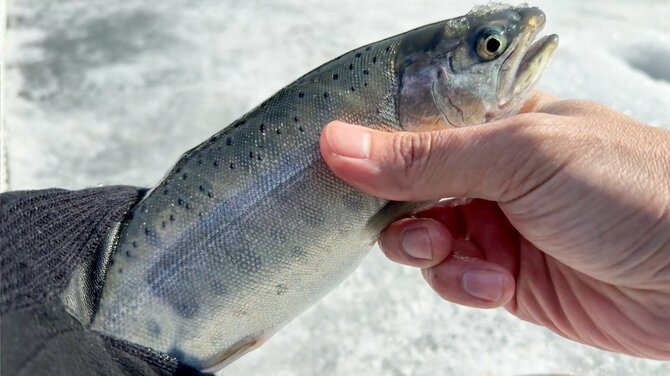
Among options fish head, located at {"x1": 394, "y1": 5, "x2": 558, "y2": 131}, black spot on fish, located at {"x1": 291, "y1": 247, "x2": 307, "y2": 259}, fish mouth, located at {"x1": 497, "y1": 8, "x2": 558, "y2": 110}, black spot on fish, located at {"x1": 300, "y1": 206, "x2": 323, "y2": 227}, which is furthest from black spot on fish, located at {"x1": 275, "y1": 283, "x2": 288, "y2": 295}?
fish mouth, located at {"x1": 497, "y1": 8, "x2": 558, "y2": 110}

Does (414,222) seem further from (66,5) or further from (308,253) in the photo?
(66,5)

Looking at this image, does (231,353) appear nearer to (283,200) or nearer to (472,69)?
(283,200)

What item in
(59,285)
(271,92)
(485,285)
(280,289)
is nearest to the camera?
(59,285)

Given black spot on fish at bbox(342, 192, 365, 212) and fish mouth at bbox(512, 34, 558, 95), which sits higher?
fish mouth at bbox(512, 34, 558, 95)

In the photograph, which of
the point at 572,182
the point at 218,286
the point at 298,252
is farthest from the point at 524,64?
the point at 218,286

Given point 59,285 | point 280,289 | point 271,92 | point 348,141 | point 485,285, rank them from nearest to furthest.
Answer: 1. point 59,285
2. point 348,141
3. point 280,289
4. point 485,285
5. point 271,92

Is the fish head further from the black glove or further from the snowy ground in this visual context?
the snowy ground

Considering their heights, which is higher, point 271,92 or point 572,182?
point 572,182

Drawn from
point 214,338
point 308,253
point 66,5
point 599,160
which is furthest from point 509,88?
point 66,5
